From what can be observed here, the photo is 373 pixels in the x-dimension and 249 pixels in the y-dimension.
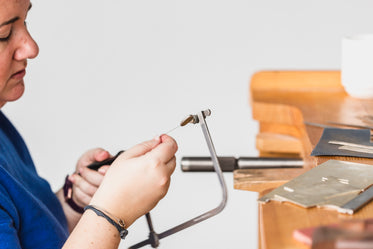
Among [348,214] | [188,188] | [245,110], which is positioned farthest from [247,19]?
[348,214]

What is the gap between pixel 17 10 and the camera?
860mm

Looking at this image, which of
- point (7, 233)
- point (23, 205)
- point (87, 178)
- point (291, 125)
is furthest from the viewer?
point (291, 125)

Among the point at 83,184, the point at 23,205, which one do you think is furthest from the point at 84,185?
the point at 23,205

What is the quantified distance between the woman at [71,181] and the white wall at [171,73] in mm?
759

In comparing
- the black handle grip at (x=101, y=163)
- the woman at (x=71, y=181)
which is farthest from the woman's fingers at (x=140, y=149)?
the black handle grip at (x=101, y=163)

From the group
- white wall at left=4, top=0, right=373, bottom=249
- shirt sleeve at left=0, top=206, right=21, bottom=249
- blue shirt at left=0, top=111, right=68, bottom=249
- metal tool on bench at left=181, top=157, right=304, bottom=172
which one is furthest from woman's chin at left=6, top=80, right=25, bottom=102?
white wall at left=4, top=0, right=373, bottom=249

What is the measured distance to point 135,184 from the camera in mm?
789

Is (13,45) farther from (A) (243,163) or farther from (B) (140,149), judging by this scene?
(A) (243,163)

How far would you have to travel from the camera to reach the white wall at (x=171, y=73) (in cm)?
172

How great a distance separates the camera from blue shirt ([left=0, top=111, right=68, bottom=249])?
2.68 feet

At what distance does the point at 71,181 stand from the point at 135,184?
0.32 m

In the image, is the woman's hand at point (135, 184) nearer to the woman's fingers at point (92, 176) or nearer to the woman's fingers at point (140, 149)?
the woman's fingers at point (140, 149)

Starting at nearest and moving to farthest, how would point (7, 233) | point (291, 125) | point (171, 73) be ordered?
point (7, 233)
point (291, 125)
point (171, 73)

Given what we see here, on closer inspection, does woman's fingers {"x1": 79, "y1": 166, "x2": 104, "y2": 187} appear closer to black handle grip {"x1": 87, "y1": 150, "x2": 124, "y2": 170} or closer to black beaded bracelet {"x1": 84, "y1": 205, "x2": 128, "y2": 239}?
black handle grip {"x1": 87, "y1": 150, "x2": 124, "y2": 170}
